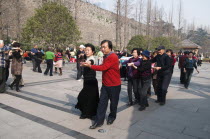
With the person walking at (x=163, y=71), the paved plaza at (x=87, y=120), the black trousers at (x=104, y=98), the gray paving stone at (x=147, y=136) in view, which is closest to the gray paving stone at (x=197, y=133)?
the paved plaza at (x=87, y=120)

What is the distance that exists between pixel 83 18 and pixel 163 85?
88.3 feet

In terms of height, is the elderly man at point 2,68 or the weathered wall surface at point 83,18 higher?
the weathered wall surface at point 83,18

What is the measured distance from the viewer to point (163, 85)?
534cm

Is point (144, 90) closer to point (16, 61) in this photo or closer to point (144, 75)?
point (144, 75)

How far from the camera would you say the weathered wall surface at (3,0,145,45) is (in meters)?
19.5

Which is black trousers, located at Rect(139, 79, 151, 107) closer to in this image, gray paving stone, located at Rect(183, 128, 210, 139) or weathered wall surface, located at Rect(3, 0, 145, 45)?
gray paving stone, located at Rect(183, 128, 210, 139)

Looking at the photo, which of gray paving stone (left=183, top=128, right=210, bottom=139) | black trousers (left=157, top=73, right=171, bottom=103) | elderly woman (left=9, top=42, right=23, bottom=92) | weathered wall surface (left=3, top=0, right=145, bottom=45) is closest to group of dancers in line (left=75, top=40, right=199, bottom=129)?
black trousers (left=157, top=73, right=171, bottom=103)

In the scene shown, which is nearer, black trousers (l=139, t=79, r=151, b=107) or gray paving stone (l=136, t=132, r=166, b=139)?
gray paving stone (l=136, t=132, r=166, b=139)

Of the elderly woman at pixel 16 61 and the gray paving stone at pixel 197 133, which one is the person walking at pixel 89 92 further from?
the elderly woman at pixel 16 61

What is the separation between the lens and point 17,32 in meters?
19.9

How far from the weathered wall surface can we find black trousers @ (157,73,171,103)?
16.2m

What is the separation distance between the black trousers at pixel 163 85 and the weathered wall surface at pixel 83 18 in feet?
53.0

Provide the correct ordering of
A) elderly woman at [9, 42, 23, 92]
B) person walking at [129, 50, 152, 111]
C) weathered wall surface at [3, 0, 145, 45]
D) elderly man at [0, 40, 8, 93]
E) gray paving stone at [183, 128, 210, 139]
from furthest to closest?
1. weathered wall surface at [3, 0, 145, 45]
2. elderly woman at [9, 42, 23, 92]
3. elderly man at [0, 40, 8, 93]
4. person walking at [129, 50, 152, 111]
5. gray paving stone at [183, 128, 210, 139]

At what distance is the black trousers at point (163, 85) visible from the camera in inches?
211
